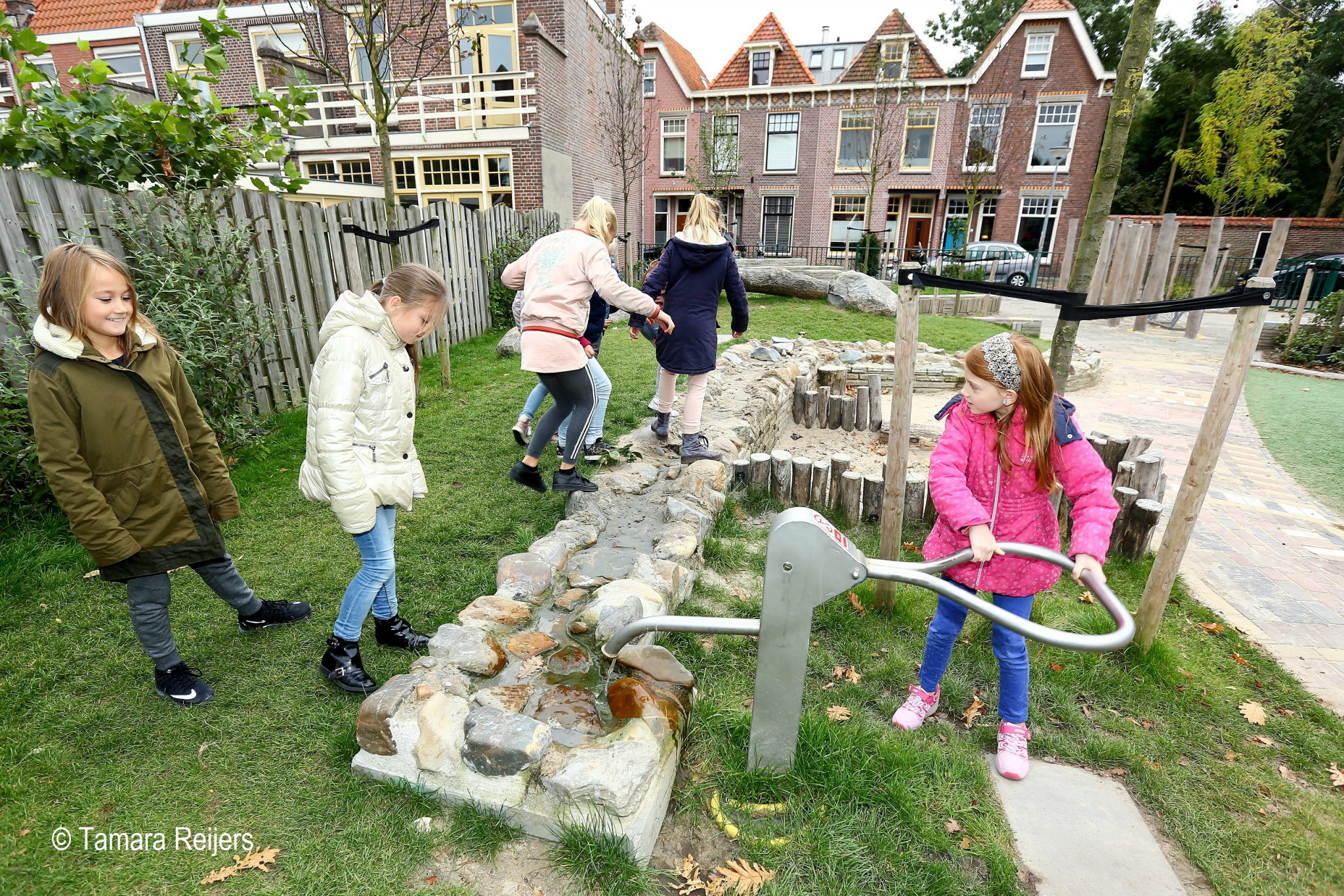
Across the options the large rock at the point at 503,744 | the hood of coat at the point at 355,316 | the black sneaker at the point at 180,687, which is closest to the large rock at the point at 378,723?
the large rock at the point at 503,744

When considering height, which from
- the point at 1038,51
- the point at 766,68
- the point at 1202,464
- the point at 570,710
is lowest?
the point at 570,710

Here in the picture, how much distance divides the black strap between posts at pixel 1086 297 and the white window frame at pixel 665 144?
92.5ft

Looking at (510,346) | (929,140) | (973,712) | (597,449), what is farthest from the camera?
(929,140)

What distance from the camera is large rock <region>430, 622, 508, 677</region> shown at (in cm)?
247

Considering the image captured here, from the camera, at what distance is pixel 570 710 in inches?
90.2

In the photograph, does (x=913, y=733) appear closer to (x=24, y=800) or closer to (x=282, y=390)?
(x=24, y=800)

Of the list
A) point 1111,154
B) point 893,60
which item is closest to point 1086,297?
point 1111,154

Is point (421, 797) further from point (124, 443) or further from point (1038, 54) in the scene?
point (1038, 54)

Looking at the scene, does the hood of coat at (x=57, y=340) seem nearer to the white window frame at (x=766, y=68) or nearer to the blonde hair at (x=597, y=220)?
the blonde hair at (x=597, y=220)

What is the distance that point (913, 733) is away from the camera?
99.3 inches

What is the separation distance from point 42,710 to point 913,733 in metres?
3.33

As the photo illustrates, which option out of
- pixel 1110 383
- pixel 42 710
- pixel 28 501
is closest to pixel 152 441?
pixel 42 710

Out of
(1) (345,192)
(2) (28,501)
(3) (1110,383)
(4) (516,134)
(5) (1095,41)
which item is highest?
(5) (1095,41)

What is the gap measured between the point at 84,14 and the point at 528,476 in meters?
25.9
